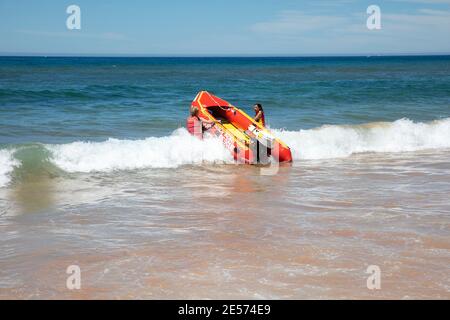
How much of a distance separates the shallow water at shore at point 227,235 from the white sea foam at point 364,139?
285cm

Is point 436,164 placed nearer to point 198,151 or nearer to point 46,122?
point 198,151

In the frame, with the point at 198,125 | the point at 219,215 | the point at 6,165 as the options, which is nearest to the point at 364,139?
the point at 198,125

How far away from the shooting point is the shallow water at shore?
193 inches

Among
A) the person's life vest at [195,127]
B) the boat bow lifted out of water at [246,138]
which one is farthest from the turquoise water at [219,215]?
the boat bow lifted out of water at [246,138]

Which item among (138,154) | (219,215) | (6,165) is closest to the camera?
(219,215)

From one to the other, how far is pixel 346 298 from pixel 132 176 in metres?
5.79

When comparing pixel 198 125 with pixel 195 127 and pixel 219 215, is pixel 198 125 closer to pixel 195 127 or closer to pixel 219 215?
pixel 195 127

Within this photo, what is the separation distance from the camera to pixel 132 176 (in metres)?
9.80

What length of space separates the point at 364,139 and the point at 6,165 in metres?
8.28

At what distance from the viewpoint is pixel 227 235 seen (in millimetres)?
6258

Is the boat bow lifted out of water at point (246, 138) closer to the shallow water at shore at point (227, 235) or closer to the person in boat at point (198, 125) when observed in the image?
the person in boat at point (198, 125)

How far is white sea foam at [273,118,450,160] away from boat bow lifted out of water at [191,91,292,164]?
969 mm

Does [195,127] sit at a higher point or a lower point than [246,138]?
higher

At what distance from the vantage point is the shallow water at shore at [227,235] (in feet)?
16.1
